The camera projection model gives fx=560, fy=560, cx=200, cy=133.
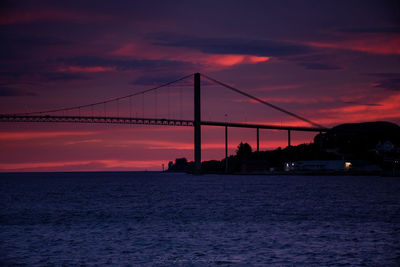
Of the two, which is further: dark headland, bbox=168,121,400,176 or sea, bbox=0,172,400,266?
dark headland, bbox=168,121,400,176

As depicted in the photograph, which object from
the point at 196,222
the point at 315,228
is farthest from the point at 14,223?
the point at 315,228

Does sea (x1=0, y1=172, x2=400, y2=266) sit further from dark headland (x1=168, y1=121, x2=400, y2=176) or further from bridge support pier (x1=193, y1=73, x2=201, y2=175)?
dark headland (x1=168, y1=121, x2=400, y2=176)

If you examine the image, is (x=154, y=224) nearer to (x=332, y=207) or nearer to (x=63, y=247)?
(x=63, y=247)

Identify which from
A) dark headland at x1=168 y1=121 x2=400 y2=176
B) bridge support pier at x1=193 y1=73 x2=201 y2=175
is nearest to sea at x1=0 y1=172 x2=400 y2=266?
bridge support pier at x1=193 y1=73 x2=201 y2=175

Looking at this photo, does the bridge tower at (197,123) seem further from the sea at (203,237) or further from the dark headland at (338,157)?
the sea at (203,237)

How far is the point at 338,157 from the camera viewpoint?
14850 cm

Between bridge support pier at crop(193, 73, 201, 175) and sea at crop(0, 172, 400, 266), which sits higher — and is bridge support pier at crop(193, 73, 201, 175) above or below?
above

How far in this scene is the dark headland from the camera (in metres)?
129

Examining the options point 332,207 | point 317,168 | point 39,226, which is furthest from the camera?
point 317,168

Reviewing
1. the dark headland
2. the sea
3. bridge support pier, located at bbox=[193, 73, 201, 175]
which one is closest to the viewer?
the sea

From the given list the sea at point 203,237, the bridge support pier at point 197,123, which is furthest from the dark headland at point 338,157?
the sea at point 203,237

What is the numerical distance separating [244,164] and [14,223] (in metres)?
123

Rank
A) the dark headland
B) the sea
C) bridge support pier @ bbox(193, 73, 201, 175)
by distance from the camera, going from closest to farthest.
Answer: the sea, bridge support pier @ bbox(193, 73, 201, 175), the dark headland

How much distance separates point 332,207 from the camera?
132 ft
